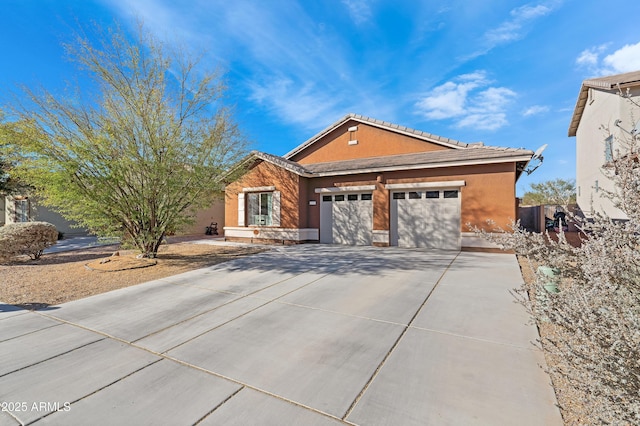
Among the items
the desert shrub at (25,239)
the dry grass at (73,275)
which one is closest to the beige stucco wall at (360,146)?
the dry grass at (73,275)

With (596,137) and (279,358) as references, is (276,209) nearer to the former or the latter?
(279,358)

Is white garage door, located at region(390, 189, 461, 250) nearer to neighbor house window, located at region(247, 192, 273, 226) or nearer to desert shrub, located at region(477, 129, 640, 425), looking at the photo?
neighbor house window, located at region(247, 192, 273, 226)

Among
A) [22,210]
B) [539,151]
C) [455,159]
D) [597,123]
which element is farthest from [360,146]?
[22,210]

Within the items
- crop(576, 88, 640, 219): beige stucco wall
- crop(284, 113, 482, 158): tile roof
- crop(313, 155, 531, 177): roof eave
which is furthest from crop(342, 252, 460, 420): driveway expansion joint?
crop(576, 88, 640, 219): beige stucco wall

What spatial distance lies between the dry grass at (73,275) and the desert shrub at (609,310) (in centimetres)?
763

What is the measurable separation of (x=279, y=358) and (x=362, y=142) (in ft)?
45.2

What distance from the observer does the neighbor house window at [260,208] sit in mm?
13867

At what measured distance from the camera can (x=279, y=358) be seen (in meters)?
3.18

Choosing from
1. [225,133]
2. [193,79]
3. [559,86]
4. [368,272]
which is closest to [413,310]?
[368,272]

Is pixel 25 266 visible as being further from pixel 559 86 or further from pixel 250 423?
pixel 559 86

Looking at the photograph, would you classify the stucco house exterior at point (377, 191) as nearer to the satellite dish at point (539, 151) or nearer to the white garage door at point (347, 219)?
the white garage door at point (347, 219)

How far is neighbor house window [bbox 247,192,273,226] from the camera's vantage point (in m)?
13.9

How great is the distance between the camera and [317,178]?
44.3 feet

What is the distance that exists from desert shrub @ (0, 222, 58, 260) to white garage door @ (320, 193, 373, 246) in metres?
10.7
